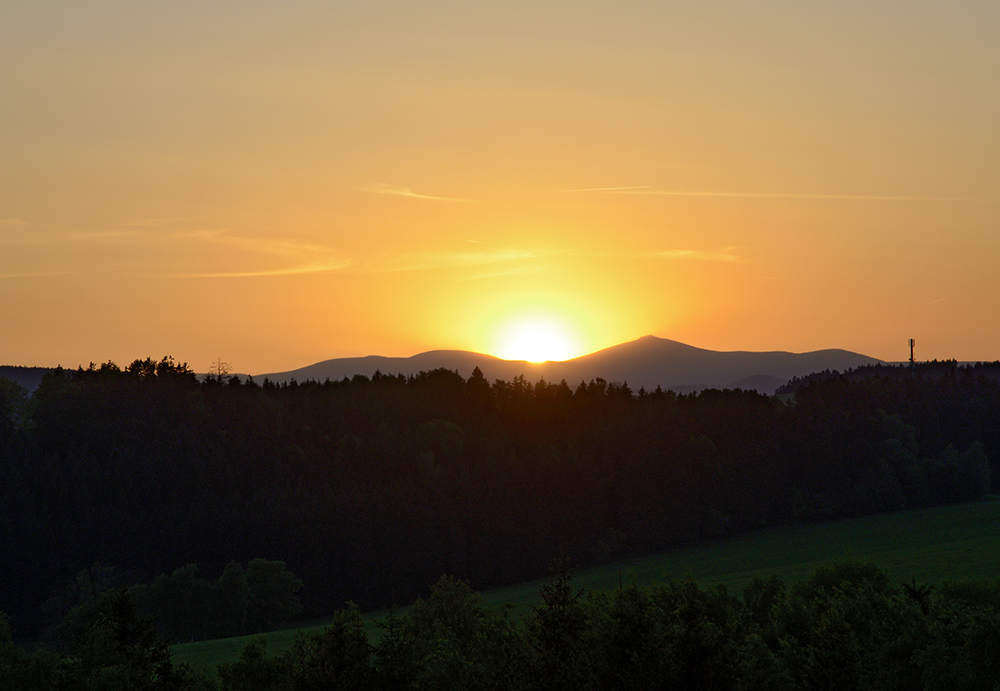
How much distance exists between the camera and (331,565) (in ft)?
411

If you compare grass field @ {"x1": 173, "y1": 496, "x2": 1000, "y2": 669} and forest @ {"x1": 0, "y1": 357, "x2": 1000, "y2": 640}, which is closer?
grass field @ {"x1": 173, "y1": 496, "x2": 1000, "y2": 669}

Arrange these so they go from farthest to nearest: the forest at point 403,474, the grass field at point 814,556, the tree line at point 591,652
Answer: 1. the forest at point 403,474
2. the grass field at point 814,556
3. the tree line at point 591,652

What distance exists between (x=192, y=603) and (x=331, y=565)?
1940 centimetres

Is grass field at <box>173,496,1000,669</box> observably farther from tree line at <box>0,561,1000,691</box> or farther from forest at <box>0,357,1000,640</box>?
tree line at <box>0,561,1000,691</box>

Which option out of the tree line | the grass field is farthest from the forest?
the tree line

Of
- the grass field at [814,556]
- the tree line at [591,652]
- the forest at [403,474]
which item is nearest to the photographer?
the tree line at [591,652]

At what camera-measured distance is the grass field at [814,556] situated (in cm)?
8656

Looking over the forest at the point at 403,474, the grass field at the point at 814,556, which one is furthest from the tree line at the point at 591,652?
the forest at the point at 403,474

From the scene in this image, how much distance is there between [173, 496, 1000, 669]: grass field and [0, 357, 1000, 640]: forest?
689cm

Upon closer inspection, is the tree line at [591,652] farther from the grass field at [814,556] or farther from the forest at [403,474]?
the forest at [403,474]

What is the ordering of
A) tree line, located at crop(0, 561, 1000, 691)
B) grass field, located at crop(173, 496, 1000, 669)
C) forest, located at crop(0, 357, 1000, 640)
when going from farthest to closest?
forest, located at crop(0, 357, 1000, 640) → grass field, located at crop(173, 496, 1000, 669) → tree line, located at crop(0, 561, 1000, 691)

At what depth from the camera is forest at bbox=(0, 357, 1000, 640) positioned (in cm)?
12488

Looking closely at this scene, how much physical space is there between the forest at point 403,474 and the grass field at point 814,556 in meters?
6.89

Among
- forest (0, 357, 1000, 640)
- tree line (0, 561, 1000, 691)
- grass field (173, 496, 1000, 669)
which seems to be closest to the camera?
tree line (0, 561, 1000, 691)
